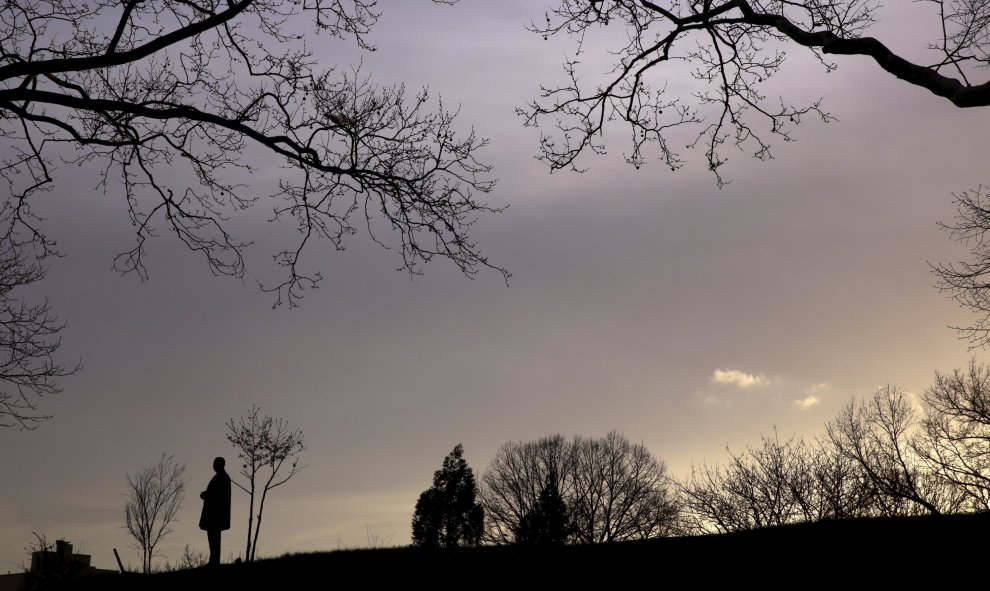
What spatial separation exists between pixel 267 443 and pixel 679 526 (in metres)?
31.3

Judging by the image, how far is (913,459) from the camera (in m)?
38.0

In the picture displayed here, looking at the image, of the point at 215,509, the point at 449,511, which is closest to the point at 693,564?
the point at 215,509

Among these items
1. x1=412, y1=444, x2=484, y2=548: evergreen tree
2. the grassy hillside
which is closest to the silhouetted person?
the grassy hillside

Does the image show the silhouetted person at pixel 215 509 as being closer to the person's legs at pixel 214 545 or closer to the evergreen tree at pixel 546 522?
the person's legs at pixel 214 545

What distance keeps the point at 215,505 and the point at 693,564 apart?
379 inches

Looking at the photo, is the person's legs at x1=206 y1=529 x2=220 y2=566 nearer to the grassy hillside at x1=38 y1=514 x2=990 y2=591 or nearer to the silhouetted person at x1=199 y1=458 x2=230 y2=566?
the silhouetted person at x1=199 y1=458 x2=230 y2=566

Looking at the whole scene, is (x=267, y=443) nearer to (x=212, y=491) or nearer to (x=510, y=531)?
(x=212, y=491)

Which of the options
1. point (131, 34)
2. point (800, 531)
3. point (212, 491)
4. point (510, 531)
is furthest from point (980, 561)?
point (510, 531)

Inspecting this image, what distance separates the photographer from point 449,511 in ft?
162

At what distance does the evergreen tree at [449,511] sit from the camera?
4938cm

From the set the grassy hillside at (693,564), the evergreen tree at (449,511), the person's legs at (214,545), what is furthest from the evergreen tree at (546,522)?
the grassy hillside at (693,564)

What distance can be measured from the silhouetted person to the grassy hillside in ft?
4.34

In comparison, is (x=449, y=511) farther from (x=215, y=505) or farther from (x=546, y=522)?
(x=215, y=505)

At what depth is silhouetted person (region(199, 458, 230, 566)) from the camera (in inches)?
647
